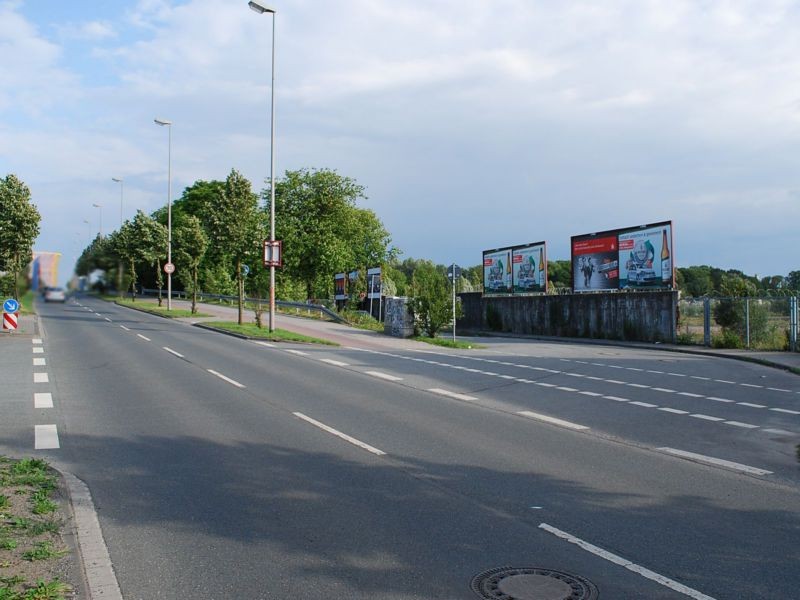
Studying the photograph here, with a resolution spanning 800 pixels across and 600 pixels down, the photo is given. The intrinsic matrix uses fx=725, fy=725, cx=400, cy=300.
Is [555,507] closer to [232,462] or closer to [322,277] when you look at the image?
[232,462]

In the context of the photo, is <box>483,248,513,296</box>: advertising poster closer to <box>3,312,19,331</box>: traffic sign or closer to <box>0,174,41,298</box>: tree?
<box>0,174,41,298</box>: tree

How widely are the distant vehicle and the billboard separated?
74.8 ft

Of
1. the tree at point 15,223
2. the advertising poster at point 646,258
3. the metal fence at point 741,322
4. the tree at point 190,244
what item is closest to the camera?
the metal fence at point 741,322

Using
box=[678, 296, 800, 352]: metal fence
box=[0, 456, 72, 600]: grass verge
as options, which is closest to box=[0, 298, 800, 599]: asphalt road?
box=[0, 456, 72, 600]: grass verge

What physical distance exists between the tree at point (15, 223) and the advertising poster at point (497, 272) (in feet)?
77.3

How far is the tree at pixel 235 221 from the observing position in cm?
3453

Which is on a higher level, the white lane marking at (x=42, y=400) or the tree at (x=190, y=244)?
the tree at (x=190, y=244)

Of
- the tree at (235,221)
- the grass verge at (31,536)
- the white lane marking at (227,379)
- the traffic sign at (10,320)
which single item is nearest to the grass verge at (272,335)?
the tree at (235,221)

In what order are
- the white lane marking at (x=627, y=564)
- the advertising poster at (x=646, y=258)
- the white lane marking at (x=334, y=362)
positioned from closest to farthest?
the white lane marking at (x=627, y=564), the white lane marking at (x=334, y=362), the advertising poster at (x=646, y=258)

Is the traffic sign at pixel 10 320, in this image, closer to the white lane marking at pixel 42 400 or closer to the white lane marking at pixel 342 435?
the white lane marking at pixel 42 400

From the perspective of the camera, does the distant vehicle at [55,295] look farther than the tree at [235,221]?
No

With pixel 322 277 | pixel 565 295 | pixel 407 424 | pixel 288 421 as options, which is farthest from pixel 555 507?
pixel 322 277

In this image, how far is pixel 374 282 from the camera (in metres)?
44.6

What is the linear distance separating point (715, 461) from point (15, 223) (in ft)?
112
